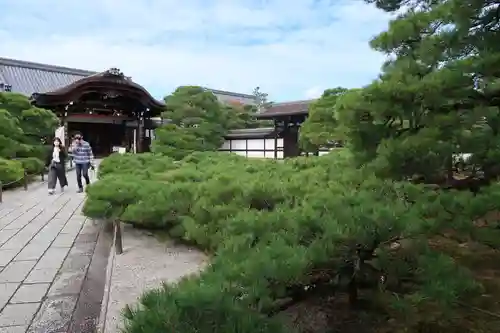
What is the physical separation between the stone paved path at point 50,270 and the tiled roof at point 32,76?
2354 cm

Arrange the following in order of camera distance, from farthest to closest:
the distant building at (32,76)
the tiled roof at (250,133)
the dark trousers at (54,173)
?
the distant building at (32,76), the tiled roof at (250,133), the dark trousers at (54,173)

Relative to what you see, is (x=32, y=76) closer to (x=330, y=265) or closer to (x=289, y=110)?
(x=289, y=110)

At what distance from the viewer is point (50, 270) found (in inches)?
166

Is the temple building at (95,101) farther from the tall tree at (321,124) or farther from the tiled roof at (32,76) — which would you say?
the tall tree at (321,124)

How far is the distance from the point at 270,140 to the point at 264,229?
19.9m

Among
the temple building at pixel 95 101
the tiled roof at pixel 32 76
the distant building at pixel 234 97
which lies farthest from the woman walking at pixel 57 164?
the distant building at pixel 234 97

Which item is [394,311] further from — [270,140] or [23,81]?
[23,81]

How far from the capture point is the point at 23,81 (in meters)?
28.3

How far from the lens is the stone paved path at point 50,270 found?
310 centimetres

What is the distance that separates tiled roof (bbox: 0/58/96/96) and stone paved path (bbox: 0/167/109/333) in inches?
927

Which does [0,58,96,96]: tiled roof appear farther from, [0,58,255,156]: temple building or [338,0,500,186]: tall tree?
[338,0,500,186]: tall tree

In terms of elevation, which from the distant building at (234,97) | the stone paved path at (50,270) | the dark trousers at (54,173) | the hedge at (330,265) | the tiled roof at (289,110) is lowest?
the stone paved path at (50,270)

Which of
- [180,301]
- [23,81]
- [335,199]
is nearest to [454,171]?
[335,199]

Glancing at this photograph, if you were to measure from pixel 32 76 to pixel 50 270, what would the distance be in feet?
96.0
